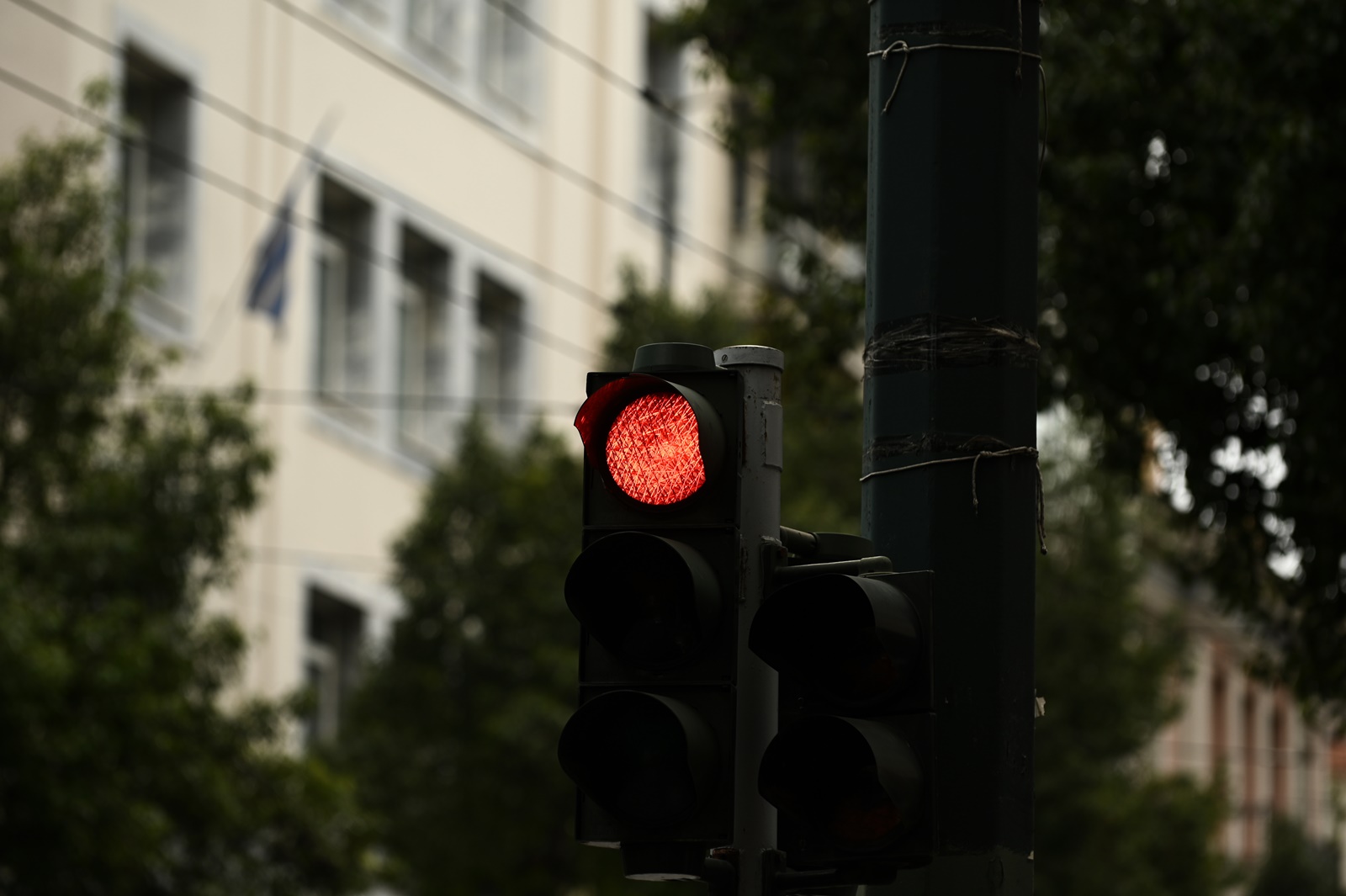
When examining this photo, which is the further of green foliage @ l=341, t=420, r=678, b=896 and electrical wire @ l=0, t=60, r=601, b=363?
electrical wire @ l=0, t=60, r=601, b=363

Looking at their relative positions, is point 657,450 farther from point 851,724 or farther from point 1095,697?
point 1095,697

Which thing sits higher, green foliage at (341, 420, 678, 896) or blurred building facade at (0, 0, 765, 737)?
blurred building facade at (0, 0, 765, 737)

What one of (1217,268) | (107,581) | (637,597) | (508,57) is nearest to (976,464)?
(637,597)

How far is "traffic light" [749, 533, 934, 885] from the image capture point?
4.23 m

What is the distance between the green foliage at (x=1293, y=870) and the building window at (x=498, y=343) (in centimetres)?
1939

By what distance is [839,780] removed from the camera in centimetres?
430

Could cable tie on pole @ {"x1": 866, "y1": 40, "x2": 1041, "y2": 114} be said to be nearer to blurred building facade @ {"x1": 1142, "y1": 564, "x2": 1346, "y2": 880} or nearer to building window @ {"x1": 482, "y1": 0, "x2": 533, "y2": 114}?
building window @ {"x1": 482, "y1": 0, "x2": 533, "y2": 114}

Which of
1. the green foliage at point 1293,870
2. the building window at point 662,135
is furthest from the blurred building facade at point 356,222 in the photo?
the green foliage at point 1293,870

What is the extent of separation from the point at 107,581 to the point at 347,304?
13.3 meters

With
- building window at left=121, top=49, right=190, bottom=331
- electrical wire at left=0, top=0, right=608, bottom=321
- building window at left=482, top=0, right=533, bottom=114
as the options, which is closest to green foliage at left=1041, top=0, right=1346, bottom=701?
electrical wire at left=0, top=0, right=608, bottom=321

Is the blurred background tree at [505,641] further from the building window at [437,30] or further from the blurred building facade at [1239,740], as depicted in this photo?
the blurred building facade at [1239,740]

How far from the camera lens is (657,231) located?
34.2m

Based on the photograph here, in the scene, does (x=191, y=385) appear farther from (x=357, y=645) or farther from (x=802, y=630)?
(x=802, y=630)

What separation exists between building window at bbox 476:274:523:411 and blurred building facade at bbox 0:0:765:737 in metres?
0.04
